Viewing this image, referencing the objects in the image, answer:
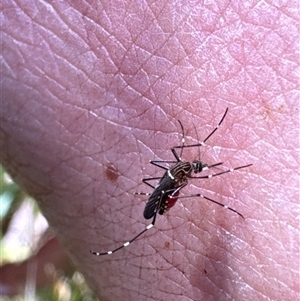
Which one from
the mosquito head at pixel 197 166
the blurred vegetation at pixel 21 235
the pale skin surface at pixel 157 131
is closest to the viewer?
the pale skin surface at pixel 157 131

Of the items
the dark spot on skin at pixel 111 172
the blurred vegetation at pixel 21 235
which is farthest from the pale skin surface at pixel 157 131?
the blurred vegetation at pixel 21 235

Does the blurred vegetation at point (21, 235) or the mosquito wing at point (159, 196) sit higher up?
the mosquito wing at point (159, 196)

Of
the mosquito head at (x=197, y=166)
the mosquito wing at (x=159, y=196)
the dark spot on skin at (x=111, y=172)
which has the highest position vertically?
the mosquito head at (x=197, y=166)

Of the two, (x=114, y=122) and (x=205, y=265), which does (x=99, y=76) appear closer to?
(x=114, y=122)

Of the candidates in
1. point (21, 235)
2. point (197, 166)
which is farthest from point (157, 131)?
point (21, 235)

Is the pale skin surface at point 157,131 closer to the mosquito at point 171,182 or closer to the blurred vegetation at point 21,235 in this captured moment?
the mosquito at point 171,182
